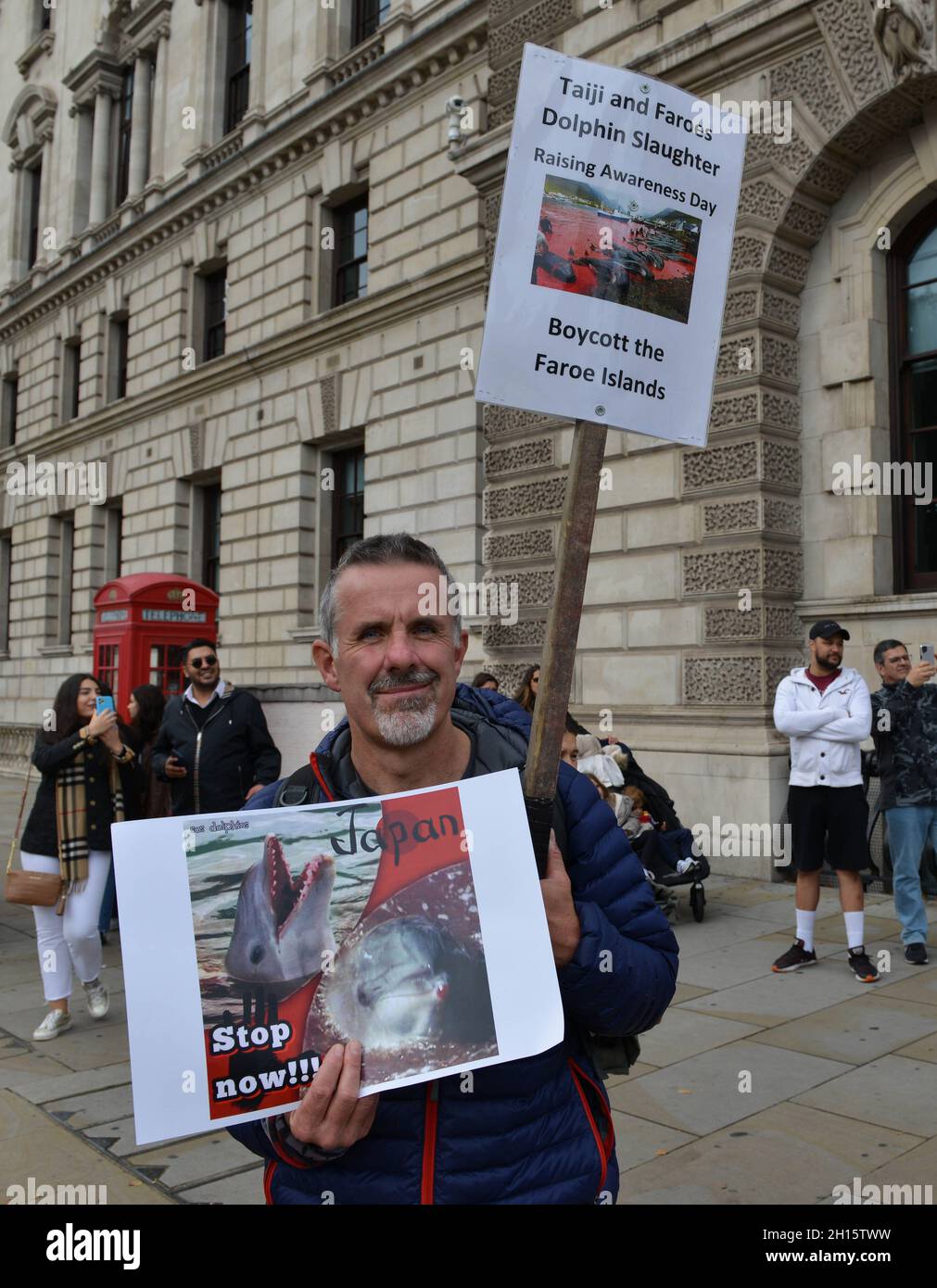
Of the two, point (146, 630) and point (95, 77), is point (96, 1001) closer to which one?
point (146, 630)

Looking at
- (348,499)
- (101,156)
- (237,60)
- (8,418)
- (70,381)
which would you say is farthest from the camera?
(8,418)

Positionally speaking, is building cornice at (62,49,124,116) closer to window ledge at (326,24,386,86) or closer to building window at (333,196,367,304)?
window ledge at (326,24,386,86)

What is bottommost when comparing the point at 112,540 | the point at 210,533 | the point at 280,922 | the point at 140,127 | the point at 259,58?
the point at 280,922

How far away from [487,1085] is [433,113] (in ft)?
53.1

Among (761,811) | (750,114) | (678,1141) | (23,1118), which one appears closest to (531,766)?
(678,1141)

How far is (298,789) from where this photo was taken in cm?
197

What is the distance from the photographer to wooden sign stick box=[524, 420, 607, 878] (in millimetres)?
1829

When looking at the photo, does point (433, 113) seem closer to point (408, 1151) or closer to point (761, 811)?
point (761, 811)

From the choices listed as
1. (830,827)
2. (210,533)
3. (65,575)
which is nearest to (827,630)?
(830,827)

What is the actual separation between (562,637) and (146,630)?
13.0 m

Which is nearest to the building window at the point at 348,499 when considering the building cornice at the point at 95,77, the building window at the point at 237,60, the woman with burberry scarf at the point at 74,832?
the building window at the point at 237,60

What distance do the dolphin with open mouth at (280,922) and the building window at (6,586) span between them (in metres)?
28.6

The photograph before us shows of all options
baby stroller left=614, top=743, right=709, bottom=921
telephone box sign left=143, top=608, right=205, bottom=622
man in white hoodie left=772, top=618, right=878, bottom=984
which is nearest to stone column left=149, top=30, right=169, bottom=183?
telephone box sign left=143, top=608, right=205, bottom=622

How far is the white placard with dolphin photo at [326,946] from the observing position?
1672 millimetres
